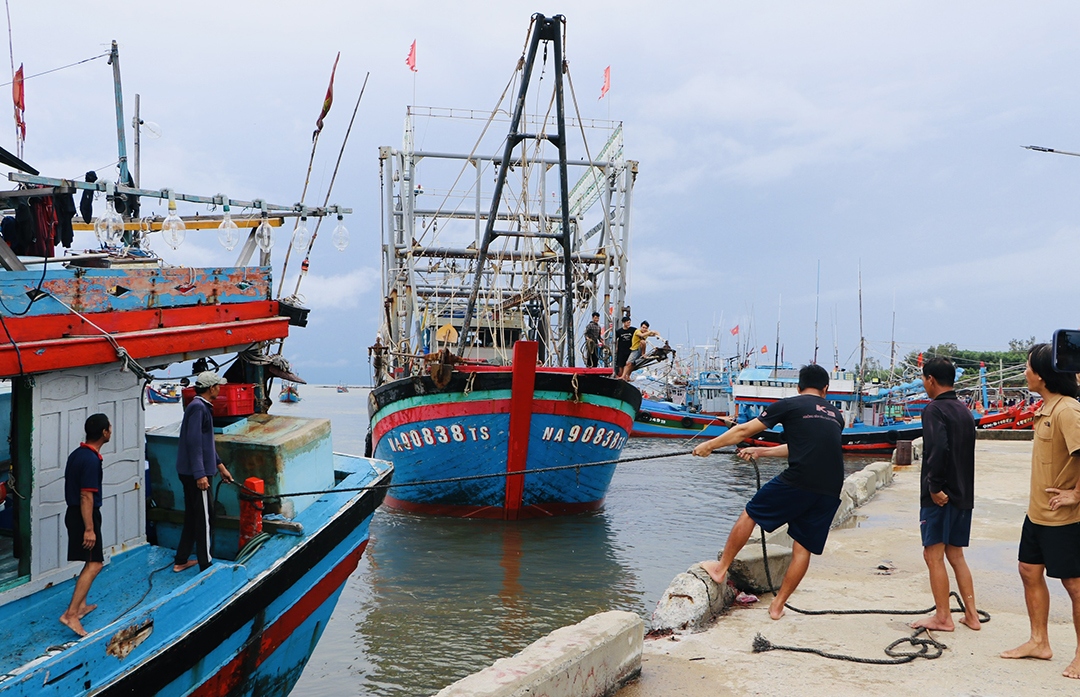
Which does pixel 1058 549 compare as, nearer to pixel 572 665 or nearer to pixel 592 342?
pixel 572 665

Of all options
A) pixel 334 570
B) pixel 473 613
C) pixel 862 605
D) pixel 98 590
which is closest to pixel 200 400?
pixel 98 590

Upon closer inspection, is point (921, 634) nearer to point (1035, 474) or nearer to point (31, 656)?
point (1035, 474)

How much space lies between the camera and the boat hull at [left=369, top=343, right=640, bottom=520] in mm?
12500

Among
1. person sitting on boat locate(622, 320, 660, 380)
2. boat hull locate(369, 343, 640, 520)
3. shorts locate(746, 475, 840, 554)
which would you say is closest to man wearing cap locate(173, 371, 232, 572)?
shorts locate(746, 475, 840, 554)

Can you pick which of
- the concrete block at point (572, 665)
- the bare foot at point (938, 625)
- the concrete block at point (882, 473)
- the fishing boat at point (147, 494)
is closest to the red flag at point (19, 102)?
the fishing boat at point (147, 494)

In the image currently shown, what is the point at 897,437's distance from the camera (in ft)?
93.8

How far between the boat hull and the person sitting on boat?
37 cm

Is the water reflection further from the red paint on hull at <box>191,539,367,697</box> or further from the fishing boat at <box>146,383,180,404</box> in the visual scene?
the fishing boat at <box>146,383,180,404</box>

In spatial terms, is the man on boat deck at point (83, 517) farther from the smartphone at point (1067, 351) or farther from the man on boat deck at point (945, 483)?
the smartphone at point (1067, 351)

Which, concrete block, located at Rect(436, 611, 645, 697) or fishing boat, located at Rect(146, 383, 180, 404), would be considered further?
fishing boat, located at Rect(146, 383, 180, 404)

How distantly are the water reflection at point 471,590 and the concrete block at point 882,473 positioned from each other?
444cm

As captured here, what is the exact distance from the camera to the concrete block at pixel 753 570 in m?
6.14

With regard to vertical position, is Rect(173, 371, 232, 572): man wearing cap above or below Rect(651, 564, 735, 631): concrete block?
above

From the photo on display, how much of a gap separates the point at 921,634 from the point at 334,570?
4.06m
